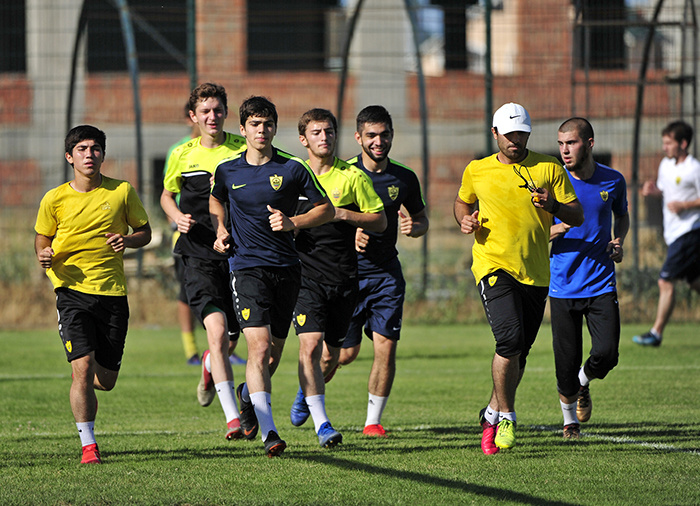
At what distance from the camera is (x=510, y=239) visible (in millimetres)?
6801

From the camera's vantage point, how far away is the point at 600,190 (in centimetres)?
737

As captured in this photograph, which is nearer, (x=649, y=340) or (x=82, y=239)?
(x=82, y=239)

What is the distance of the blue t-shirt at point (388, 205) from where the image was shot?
786 centimetres

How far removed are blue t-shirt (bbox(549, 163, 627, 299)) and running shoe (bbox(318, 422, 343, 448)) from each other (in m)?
1.86

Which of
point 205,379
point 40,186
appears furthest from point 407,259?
point 205,379

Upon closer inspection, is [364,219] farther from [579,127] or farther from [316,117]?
[579,127]

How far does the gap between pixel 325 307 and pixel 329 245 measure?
0.44 meters

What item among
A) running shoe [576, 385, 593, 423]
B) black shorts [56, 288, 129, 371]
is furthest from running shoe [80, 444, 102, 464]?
running shoe [576, 385, 593, 423]

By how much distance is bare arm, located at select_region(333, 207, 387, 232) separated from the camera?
722 cm

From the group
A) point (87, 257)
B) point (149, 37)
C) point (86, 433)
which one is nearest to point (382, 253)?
point (87, 257)

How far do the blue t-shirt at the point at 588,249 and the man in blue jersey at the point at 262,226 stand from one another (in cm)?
170

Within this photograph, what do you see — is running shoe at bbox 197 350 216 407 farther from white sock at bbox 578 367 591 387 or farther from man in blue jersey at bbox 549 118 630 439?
white sock at bbox 578 367 591 387

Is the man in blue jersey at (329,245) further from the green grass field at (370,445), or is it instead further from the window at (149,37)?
the window at (149,37)

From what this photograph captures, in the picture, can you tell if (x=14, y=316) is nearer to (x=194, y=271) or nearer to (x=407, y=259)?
(x=407, y=259)
